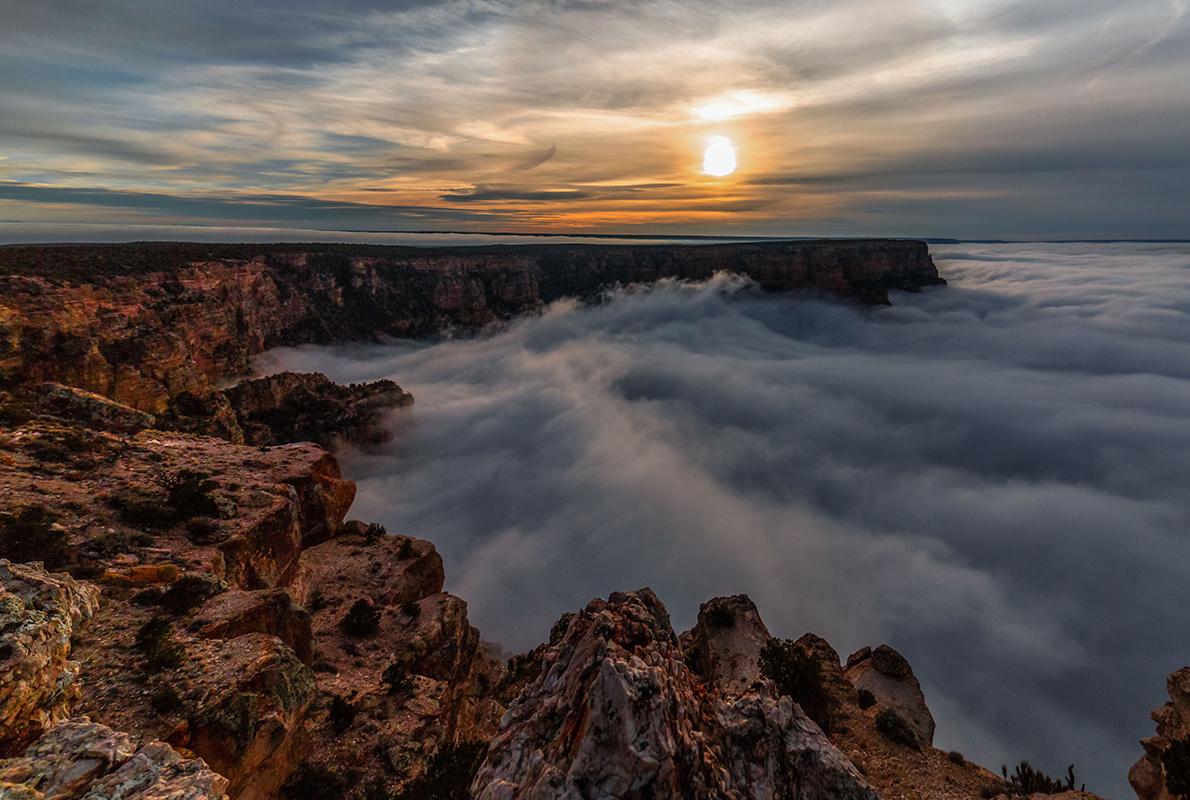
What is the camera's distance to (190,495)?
2102 cm

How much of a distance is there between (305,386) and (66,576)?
55.5m

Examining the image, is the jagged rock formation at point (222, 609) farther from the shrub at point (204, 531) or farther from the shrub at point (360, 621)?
the shrub at point (360, 621)

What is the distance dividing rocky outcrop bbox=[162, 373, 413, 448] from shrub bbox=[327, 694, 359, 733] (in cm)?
3567

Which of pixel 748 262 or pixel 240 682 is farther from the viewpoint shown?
pixel 748 262

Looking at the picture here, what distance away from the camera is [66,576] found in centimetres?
1394

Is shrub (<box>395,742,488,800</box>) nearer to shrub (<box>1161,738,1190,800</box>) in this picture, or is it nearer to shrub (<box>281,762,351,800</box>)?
shrub (<box>281,762,351,800</box>)

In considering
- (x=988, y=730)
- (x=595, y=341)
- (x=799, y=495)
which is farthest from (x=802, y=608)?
(x=595, y=341)

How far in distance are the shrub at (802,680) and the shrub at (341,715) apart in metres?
16.0

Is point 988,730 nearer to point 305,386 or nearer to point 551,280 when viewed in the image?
point 305,386

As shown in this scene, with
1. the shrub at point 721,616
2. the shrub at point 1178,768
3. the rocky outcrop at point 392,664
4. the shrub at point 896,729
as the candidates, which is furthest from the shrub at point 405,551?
the shrub at point 1178,768

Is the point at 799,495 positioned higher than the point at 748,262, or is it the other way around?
the point at 748,262

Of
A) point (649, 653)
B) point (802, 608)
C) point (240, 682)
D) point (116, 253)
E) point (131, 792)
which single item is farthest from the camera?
point (116, 253)

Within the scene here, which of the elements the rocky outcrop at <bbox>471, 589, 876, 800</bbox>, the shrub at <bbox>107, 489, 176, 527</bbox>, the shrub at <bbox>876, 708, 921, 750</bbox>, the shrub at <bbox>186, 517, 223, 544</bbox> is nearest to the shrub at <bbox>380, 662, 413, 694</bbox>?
the shrub at <bbox>186, 517, 223, 544</bbox>

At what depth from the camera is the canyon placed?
9.20 meters
